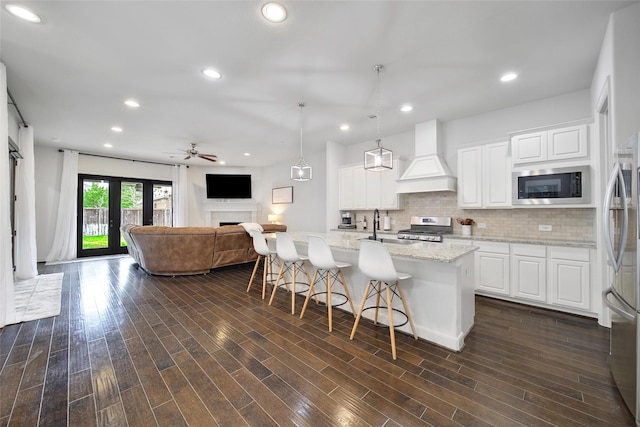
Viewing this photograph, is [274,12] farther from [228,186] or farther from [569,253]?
[228,186]

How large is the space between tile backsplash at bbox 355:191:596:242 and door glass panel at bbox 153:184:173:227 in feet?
23.8

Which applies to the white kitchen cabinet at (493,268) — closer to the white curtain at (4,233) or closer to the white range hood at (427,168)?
the white range hood at (427,168)

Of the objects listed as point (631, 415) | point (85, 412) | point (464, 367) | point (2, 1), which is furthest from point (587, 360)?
point (2, 1)

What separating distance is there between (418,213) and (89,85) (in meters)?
5.39

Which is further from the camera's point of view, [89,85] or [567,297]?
[89,85]

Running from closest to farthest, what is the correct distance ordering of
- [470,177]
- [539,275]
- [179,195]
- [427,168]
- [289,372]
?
1. [289,372]
2. [539,275]
3. [470,177]
4. [427,168]
5. [179,195]

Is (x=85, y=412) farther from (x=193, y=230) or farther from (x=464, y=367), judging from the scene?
(x=193, y=230)

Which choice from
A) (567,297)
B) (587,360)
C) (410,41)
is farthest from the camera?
(567,297)

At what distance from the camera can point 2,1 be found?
196 centimetres

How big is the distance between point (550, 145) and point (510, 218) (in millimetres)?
1134

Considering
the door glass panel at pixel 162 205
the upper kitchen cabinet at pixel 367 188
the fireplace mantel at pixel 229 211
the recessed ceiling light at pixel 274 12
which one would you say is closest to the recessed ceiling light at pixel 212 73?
the recessed ceiling light at pixel 274 12

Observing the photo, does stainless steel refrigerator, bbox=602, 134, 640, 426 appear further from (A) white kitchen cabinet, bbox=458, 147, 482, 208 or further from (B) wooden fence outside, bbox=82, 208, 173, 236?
(B) wooden fence outside, bbox=82, 208, 173, 236

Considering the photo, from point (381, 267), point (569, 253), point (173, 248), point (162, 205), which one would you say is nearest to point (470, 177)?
point (569, 253)

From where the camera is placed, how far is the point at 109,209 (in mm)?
7332
